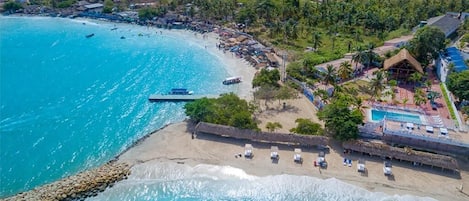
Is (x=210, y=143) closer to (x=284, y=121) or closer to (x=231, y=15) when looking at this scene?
(x=284, y=121)

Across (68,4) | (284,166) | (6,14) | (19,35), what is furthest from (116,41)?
(284,166)

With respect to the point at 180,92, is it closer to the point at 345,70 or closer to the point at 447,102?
the point at 345,70

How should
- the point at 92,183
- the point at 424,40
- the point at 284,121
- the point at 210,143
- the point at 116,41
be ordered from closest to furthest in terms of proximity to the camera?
the point at 92,183 → the point at 210,143 → the point at 284,121 → the point at 424,40 → the point at 116,41

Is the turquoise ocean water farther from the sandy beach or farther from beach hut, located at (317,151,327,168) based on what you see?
beach hut, located at (317,151,327,168)

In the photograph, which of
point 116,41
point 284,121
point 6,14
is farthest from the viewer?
point 6,14

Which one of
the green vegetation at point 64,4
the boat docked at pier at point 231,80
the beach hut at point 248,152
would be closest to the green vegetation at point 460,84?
the beach hut at point 248,152

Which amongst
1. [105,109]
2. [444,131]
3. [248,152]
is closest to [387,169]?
[444,131]
